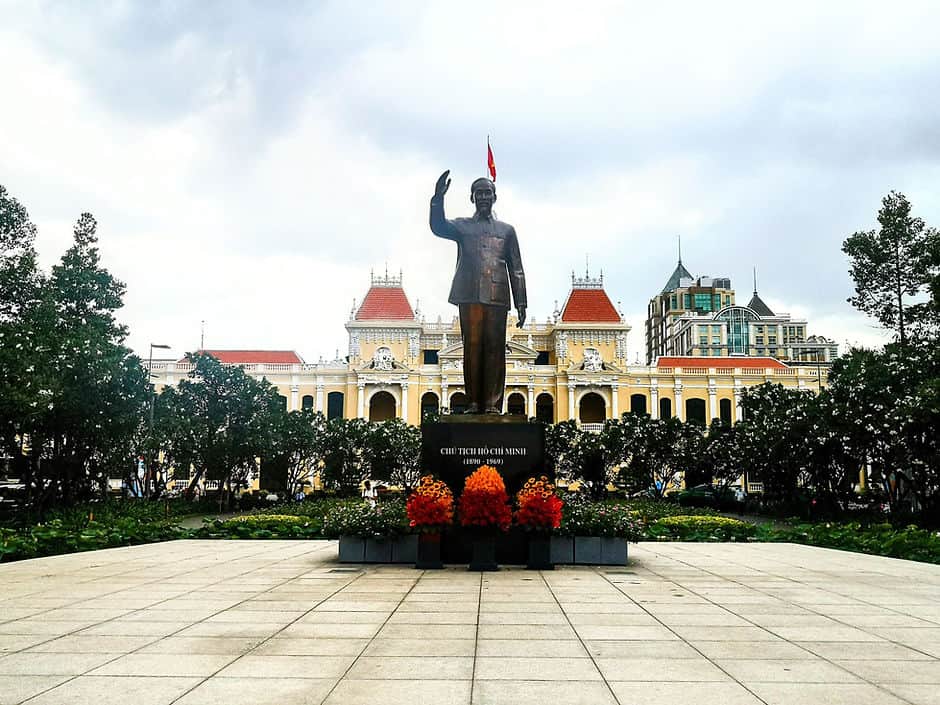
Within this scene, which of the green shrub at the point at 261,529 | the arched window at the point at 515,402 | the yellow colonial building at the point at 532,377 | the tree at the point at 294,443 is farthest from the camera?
the arched window at the point at 515,402

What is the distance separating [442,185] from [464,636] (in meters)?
6.87

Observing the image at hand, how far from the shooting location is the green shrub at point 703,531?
1652cm

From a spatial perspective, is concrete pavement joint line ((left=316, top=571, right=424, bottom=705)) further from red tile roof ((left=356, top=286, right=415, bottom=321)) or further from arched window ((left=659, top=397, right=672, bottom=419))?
red tile roof ((left=356, top=286, right=415, bottom=321))

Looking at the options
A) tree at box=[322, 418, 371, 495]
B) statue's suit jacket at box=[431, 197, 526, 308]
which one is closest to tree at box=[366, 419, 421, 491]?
tree at box=[322, 418, 371, 495]

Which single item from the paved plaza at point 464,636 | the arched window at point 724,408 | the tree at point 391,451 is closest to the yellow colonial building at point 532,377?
the arched window at point 724,408

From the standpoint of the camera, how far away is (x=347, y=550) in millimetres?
10766

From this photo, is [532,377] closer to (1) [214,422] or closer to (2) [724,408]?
(2) [724,408]

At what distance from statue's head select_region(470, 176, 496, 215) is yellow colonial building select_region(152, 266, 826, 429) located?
48.1 meters

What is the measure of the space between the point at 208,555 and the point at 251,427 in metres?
21.8

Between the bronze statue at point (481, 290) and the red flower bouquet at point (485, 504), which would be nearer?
the red flower bouquet at point (485, 504)

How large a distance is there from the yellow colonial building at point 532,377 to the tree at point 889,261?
25257 millimetres

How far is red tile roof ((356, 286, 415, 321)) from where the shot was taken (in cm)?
6612

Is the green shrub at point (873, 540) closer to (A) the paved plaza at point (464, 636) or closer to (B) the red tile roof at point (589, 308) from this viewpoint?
(A) the paved plaza at point (464, 636)

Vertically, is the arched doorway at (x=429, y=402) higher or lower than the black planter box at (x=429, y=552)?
higher
